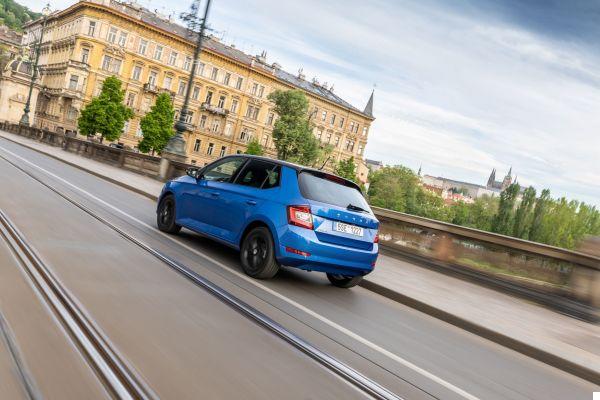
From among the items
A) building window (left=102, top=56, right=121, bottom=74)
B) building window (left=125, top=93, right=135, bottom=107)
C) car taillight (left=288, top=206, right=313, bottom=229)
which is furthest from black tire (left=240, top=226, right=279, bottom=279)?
building window (left=125, top=93, right=135, bottom=107)

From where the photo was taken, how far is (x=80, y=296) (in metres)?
4.55

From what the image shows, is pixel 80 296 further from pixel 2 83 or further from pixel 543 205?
pixel 543 205

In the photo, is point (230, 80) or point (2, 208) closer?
point (2, 208)

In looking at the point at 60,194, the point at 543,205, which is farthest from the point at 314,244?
the point at 543,205

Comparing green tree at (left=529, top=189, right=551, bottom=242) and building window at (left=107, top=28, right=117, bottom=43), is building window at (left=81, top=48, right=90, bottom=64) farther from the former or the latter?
green tree at (left=529, top=189, right=551, bottom=242)

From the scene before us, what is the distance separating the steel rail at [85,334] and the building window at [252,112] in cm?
7320

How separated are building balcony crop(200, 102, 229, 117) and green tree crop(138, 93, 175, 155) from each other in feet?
33.2

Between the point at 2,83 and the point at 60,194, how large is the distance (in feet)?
160

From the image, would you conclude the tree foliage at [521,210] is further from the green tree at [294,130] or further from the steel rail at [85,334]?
the steel rail at [85,334]

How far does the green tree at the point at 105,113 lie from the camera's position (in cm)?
5806

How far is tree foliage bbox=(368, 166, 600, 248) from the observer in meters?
86.6

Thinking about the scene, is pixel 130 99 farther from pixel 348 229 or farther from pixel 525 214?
pixel 348 229

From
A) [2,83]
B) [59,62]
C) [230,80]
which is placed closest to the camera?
[2,83]

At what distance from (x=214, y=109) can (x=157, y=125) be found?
13105 mm
